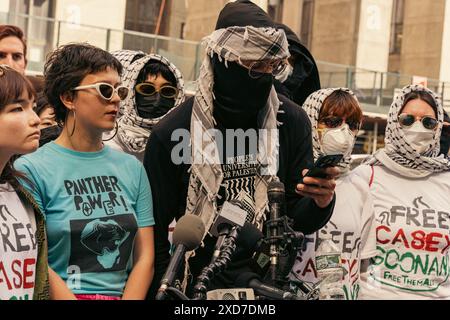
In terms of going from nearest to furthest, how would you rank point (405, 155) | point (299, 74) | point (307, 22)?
point (405, 155)
point (299, 74)
point (307, 22)

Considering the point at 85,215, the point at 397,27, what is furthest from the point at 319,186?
the point at 397,27

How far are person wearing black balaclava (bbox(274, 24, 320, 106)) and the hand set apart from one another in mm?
1879

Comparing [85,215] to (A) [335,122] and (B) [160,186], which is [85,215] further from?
(A) [335,122]

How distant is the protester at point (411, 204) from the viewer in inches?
224

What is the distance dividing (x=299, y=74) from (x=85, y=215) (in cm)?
242

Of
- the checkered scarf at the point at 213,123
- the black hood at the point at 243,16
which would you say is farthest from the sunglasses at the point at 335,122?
the black hood at the point at 243,16

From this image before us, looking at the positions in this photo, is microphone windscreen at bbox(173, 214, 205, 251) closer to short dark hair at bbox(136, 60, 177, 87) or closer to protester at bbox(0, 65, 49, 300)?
protester at bbox(0, 65, 49, 300)

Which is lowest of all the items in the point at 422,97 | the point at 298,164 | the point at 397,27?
the point at 298,164

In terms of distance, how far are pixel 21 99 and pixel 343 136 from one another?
210 cm

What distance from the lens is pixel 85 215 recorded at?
13.8ft

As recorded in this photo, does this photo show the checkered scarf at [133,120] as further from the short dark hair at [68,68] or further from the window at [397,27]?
the window at [397,27]

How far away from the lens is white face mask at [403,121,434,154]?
19.4 ft

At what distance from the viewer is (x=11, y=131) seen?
3.93 meters

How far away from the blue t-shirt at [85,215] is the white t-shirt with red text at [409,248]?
1765 mm
